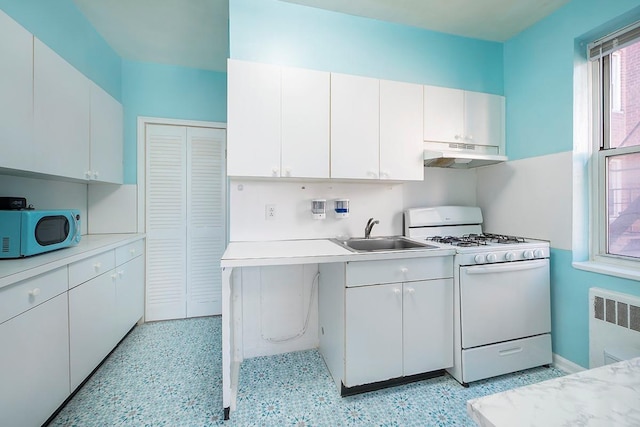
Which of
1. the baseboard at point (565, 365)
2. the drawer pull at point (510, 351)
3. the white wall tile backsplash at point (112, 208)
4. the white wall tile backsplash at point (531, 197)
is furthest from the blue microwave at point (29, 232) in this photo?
the baseboard at point (565, 365)

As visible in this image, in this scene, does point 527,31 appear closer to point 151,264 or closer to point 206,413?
point 206,413

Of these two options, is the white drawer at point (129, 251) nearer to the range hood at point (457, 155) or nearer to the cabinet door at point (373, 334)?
the cabinet door at point (373, 334)

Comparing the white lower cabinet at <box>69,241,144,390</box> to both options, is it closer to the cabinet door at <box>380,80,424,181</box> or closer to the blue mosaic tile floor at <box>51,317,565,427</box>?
the blue mosaic tile floor at <box>51,317,565,427</box>

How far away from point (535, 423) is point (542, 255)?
73.7 inches

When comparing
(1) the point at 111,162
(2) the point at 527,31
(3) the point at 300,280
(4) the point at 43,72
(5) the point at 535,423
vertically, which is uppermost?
(2) the point at 527,31

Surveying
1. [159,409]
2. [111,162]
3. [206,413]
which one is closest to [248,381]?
[206,413]

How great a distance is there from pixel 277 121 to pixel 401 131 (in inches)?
37.3

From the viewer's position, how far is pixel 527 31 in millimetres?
2170

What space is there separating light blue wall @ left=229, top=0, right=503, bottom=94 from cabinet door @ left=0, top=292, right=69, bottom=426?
77.2 inches

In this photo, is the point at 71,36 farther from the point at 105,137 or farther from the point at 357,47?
the point at 357,47

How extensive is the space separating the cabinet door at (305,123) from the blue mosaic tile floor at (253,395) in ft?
4.70

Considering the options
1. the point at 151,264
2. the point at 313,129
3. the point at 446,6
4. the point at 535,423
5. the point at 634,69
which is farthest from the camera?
the point at 151,264

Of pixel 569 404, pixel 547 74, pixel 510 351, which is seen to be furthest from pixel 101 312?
pixel 547 74

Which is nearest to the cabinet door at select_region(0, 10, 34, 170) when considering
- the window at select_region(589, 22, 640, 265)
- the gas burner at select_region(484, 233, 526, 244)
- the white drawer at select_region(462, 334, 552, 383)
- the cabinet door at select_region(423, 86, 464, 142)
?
the cabinet door at select_region(423, 86, 464, 142)
